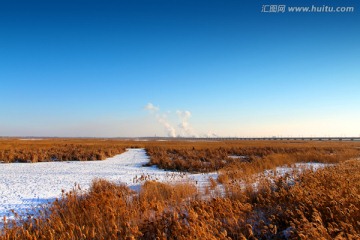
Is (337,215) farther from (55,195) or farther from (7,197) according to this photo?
(7,197)

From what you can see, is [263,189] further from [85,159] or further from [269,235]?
[85,159]

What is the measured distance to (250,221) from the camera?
5.94m

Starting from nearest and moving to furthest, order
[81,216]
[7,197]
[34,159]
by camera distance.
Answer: [81,216], [7,197], [34,159]

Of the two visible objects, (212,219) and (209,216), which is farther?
(209,216)

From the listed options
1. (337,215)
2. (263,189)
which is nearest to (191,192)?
(263,189)

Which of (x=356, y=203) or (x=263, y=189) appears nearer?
(x=356, y=203)

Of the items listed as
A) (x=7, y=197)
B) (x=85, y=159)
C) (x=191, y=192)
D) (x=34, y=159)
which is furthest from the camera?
(x=85, y=159)

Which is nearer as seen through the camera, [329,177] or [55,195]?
[329,177]

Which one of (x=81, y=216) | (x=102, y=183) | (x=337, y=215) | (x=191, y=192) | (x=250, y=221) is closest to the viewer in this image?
(x=337, y=215)

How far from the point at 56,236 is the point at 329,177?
738cm

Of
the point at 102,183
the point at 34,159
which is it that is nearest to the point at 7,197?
the point at 102,183

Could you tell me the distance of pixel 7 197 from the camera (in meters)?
10.1

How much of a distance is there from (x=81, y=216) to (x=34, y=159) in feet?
71.2

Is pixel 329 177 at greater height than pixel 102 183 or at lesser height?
greater
